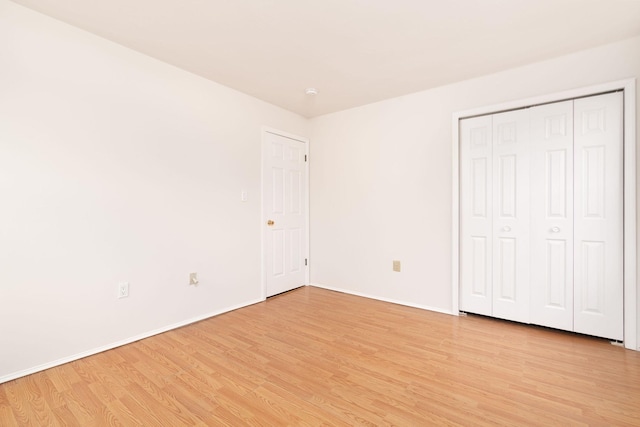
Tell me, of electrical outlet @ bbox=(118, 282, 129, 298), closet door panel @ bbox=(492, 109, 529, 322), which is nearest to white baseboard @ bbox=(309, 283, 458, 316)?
closet door panel @ bbox=(492, 109, 529, 322)

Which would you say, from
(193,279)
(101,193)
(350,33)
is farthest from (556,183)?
(101,193)

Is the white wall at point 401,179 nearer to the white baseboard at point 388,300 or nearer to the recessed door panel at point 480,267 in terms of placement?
the white baseboard at point 388,300

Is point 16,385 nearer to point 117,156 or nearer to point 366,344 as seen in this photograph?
point 117,156

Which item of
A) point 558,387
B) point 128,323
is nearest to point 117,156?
point 128,323

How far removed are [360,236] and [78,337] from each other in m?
2.84

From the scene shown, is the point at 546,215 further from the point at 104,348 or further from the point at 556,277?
the point at 104,348

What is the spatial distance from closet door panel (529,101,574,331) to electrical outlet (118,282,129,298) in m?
3.51

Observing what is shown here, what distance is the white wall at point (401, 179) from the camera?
2566mm

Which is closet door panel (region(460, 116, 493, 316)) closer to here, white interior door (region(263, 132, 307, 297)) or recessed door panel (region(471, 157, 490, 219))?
recessed door panel (region(471, 157, 490, 219))

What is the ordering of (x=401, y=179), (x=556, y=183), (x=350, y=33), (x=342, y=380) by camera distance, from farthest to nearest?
1. (x=401, y=179)
2. (x=556, y=183)
3. (x=350, y=33)
4. (x=342, y=380)

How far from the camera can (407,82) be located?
2961 millimetres

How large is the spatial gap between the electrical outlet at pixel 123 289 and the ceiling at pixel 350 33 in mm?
1928

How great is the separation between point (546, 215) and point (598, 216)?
Answer: 13.1 inches

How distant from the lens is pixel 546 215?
2541 mm
